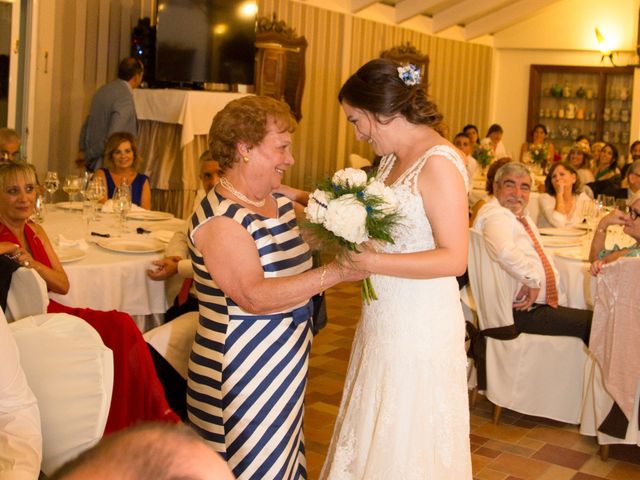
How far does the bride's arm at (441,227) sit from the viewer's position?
8.34 feet

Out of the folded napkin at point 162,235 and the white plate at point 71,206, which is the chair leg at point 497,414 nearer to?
the folded napkin at point 162,235

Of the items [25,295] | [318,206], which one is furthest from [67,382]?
[25,295]

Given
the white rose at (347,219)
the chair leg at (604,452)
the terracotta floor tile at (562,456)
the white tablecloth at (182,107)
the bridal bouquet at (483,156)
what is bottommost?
the terracotta floor tile at (562,456)

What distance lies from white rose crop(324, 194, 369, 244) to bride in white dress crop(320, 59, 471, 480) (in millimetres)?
184

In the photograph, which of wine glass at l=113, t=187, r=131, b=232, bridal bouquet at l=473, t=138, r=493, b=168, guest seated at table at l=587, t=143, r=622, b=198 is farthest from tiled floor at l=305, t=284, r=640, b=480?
bridal bouquet at l=473, t=138, r=493, b=168

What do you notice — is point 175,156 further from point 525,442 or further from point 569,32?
point 569,32

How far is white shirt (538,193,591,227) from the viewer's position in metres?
6.44

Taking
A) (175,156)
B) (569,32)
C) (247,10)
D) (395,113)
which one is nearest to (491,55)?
(569,32)

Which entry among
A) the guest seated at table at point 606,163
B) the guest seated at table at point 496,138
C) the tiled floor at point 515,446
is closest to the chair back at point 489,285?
the tiled floor at point 515,446

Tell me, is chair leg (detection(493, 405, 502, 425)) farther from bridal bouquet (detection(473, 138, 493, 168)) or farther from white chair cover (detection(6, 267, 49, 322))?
bridal bouquet (detection(473, 138, 493, 168))

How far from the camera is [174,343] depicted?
3.53 meters

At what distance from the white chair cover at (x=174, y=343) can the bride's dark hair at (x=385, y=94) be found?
1.30 m

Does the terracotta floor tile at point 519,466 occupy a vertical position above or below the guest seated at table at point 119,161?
below

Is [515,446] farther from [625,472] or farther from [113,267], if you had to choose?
[113,267]
